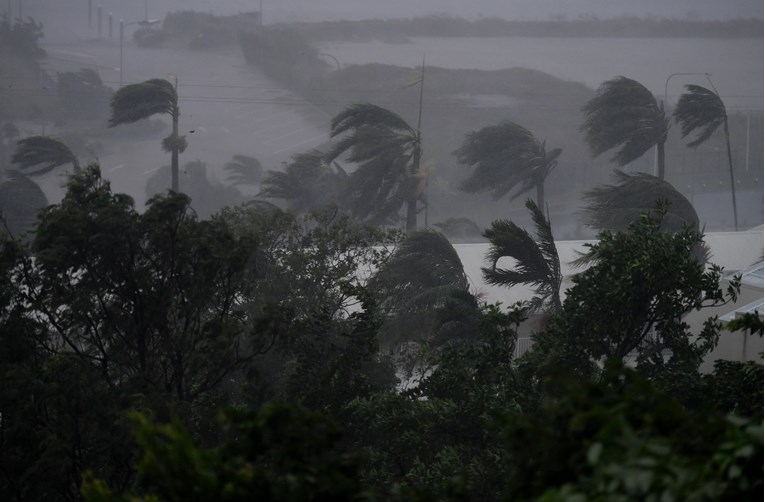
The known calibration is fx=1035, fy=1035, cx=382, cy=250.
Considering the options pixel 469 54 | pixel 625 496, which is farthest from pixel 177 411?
pixel 469 54

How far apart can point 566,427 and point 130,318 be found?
16.9ft

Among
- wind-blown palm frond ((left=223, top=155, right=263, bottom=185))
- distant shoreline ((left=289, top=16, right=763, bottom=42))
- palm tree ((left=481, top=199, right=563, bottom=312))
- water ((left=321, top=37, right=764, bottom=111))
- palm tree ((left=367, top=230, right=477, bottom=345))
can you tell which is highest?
distant shoreline ((left=289, top=16, right=763, bottom=42))

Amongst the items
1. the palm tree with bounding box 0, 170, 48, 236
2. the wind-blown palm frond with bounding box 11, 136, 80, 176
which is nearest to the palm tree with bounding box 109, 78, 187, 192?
the wind-blown palm frond with bounding box 11, 136, 80, 176

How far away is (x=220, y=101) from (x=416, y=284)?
1076 inches

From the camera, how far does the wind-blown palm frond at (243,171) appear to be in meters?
36.4

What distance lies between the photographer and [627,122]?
30.0 metres

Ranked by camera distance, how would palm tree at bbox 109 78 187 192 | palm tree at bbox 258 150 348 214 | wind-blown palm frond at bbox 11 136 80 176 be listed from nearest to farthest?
palm tree at bbox 258 150 348 214 → palm tree at bbox 109 78 187 192 → wind-blown palm frond at bbox 11 136 80 176

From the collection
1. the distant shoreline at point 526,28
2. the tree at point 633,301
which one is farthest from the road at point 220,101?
the tree at point 633,301

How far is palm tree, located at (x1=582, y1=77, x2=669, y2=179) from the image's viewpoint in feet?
93.8

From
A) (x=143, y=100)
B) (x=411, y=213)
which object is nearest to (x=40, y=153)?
(x=143, y=100)

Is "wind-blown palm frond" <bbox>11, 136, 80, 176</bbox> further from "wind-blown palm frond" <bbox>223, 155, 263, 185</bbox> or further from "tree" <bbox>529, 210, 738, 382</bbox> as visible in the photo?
"tree" <bbox>529, 210, 738, 382</bbox>

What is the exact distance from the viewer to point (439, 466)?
6.18m

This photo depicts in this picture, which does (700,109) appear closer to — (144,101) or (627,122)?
(627,122)

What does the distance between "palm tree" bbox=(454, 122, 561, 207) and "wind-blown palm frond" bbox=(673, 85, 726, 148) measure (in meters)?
4.49
